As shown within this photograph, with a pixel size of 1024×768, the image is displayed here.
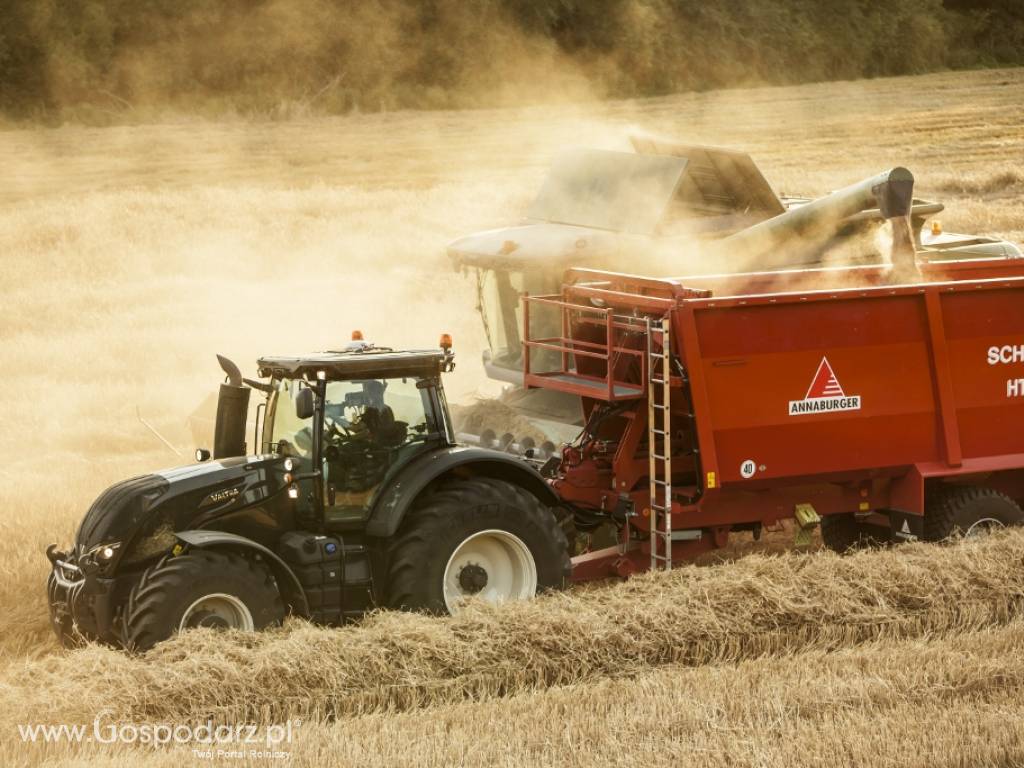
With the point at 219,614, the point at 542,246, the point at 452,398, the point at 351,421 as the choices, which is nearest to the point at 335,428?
the point at 351,421

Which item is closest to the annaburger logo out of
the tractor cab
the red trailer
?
the red trailer

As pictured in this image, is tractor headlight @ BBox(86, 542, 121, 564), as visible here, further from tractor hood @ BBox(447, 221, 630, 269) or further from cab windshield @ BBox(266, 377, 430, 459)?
tractor hood @ BBox(447, 221, 630, 269)

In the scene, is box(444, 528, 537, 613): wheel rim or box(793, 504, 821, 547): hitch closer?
box(444, 528, 537, 613): wheel rim

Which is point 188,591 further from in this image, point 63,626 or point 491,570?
point 491,570

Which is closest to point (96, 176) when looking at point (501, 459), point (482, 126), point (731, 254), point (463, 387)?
point (482, 126)

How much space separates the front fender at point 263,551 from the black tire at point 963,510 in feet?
14.7

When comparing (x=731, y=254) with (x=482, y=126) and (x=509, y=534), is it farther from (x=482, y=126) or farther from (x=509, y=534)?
(x=482, y=126)

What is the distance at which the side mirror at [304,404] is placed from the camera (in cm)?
812

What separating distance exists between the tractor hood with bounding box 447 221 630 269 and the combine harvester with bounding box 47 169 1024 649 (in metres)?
1.99

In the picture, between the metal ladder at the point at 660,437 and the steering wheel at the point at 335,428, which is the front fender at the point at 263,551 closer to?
the steering wheel at the point at 335,428

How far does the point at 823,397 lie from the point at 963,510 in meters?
1.38

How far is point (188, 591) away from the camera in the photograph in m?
7.71

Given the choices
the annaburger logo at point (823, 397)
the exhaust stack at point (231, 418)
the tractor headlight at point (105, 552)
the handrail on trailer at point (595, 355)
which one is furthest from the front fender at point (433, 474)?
the annaburger logo at point (823, 397)

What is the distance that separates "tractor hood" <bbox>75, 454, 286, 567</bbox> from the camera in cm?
801
